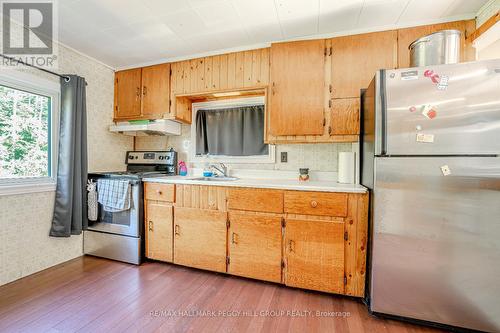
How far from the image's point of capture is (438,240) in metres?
1.45

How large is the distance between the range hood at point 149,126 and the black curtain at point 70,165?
0.45 metres

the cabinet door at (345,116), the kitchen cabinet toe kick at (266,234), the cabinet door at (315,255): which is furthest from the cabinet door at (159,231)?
the cabinet door at (345,116)

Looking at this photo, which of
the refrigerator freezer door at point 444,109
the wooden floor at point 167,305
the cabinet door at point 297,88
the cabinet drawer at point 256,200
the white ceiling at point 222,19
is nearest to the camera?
the refrigerator freezer door at point 444,109

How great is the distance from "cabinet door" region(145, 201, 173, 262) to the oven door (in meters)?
0.10

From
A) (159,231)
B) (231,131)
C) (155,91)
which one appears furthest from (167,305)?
(155,91)

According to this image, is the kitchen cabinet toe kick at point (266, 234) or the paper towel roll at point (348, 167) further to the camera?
the paper towel roll at point (348, 167)

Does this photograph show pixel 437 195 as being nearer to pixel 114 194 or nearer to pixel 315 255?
pixel 315 255

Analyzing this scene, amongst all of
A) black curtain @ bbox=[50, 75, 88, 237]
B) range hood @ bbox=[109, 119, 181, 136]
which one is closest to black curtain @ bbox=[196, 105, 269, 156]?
range hood @ bbox=[109, 119, 181, 136]

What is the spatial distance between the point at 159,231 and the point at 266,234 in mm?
1151

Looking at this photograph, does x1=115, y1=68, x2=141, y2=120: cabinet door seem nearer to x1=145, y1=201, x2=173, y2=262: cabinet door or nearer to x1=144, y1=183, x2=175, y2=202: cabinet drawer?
x1=144, y1=183, x2=175, y2=202: cabinet drawer

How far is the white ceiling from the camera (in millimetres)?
1697

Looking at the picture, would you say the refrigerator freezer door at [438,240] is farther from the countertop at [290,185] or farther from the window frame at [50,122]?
the window frame at [50,122]

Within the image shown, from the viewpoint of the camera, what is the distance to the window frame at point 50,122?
1.95 metres

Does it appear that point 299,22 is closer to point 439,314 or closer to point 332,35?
point 332,35
